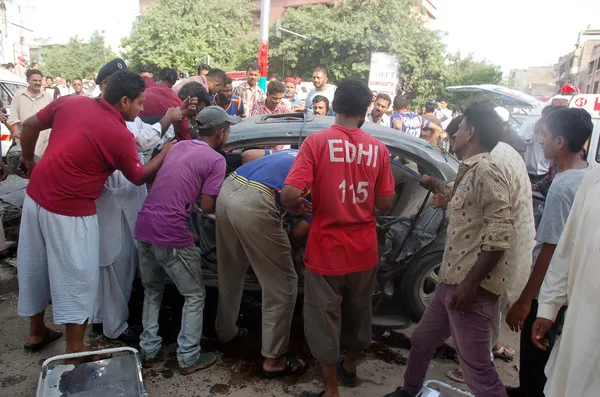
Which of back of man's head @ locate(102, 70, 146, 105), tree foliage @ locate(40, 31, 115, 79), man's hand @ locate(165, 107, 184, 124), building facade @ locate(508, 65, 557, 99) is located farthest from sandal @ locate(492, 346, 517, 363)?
building facade @ locate(508, 65, 557, 99)

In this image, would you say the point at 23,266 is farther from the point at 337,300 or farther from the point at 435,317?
the point at 435,317

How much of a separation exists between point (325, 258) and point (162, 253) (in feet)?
3.55

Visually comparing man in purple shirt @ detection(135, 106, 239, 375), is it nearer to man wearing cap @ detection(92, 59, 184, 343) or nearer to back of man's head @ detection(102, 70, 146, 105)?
man wearing cap @ detection(92, 59, 184, 343)

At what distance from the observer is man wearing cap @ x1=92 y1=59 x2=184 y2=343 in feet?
10.4

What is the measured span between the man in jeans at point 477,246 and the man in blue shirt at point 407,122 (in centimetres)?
470

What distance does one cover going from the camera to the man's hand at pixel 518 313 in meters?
2.13

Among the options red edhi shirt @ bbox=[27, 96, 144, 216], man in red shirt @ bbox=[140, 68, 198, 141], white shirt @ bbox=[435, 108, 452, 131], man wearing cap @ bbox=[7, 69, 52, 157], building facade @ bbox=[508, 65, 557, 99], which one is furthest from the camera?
building facade @ bbox=[508, 65, 557, 99]

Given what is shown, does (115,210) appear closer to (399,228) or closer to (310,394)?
(310,394)

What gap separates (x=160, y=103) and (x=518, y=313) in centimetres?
322

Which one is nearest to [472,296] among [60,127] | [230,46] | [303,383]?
[303,383]

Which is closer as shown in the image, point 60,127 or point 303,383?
point 60,127

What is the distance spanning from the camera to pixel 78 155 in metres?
2.73

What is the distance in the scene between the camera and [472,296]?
84.7 inches

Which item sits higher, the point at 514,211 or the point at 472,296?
the point at 514,211
